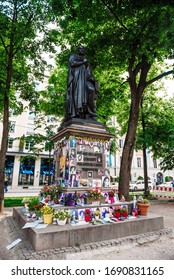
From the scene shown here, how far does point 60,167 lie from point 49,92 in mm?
→ 10910

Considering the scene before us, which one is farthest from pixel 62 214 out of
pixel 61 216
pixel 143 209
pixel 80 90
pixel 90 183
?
pixel 80 90

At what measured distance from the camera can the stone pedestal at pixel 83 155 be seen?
582cm

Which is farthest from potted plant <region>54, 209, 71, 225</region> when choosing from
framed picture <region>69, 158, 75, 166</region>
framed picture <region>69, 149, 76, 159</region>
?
framed picture <region>69, 149, 76, 159</region>

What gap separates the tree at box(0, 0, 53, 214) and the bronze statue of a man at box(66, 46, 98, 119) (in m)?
3.88

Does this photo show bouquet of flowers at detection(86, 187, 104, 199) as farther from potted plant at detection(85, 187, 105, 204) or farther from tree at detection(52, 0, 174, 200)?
tree at detection(52, 0, 174, 200)

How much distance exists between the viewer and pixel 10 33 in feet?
31.4

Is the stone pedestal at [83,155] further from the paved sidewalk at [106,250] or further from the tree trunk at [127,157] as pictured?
the tree trunk at [127,157]

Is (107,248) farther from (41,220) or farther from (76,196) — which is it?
(41,220)

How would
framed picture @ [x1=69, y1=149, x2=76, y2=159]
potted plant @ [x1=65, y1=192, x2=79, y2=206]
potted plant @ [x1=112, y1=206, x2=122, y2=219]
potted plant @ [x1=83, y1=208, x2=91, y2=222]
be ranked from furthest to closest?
1. framed picture @ [x1=69, y1=149, x2=76, y2=159]
2. potted plant @ [x1=112, y1=206, x2=122, y2=219]
3. potted plant @ [x1=65, y1=192, x2=79, y2=206]
4. potted plant @ [x1=83, y1=208, x2=91, y2=222]

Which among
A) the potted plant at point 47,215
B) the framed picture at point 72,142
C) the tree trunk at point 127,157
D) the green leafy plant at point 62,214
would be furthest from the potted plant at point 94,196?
the tree trunk at point 127,157

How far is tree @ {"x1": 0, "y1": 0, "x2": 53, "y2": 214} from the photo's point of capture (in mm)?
9188

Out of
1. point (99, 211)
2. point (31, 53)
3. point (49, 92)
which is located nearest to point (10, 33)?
point (31, 53)

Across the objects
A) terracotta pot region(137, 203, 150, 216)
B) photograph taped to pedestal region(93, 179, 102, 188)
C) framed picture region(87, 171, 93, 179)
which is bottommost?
terracotta pot region(137, 203, 150, 216)

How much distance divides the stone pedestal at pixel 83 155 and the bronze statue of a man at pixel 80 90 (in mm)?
560
